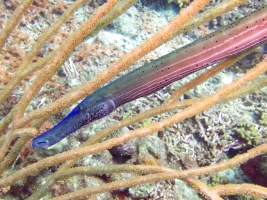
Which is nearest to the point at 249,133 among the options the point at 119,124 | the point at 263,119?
the point at 263,119

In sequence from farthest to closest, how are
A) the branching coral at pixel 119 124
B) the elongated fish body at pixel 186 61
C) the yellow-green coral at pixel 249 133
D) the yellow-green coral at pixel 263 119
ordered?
the yellow-green coral at pixel 263 119 → the yellow-green coral at pixel 249 133 → the elongated fish body at pixel 186 61 → the branching coral at pixel 119 124

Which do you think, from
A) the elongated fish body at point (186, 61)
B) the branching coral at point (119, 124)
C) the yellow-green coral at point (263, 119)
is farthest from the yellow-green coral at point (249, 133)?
the branching coral at point (119, 124)

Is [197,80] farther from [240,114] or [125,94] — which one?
[240,114]

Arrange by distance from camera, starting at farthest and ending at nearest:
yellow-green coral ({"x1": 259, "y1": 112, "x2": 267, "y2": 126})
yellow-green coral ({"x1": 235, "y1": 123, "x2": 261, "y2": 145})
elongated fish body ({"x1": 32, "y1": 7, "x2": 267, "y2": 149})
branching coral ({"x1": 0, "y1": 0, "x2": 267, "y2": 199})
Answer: yellow-green coral ({"x1": 259, "y1": 112, "x2": 267, "y2": 126})
yellow-green coral ({"x1": 235, "y1": 123, "x2": 261, "y2": 145})
elongated fish body ({"x1": 32, "y1": 7, "x2": 267, "y2": 149})
branching coral ({"x1": 0, "y1": 0, "x2": 267, "y2": 199})

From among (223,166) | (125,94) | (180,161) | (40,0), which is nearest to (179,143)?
(180,161)

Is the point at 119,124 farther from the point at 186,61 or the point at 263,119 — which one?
the point at 263,119

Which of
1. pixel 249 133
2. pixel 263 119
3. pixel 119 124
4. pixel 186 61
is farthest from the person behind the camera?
pixel 263 119

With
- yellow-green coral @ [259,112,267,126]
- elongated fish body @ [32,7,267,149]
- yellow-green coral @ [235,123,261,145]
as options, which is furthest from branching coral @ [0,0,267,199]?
yellow-green coral @ [259,112,267,126]

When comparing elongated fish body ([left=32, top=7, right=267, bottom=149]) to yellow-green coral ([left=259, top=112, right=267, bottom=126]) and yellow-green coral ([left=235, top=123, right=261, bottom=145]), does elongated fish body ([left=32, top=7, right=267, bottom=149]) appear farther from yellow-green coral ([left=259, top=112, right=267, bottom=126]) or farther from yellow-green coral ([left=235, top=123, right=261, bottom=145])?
yellow-green coral ([left=259, top=112, right=267, bottom=126])

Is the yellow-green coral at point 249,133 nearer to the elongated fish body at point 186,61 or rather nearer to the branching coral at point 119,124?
the elongated fish body at point 186,61

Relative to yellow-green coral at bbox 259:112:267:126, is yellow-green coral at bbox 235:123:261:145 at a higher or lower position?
lower
